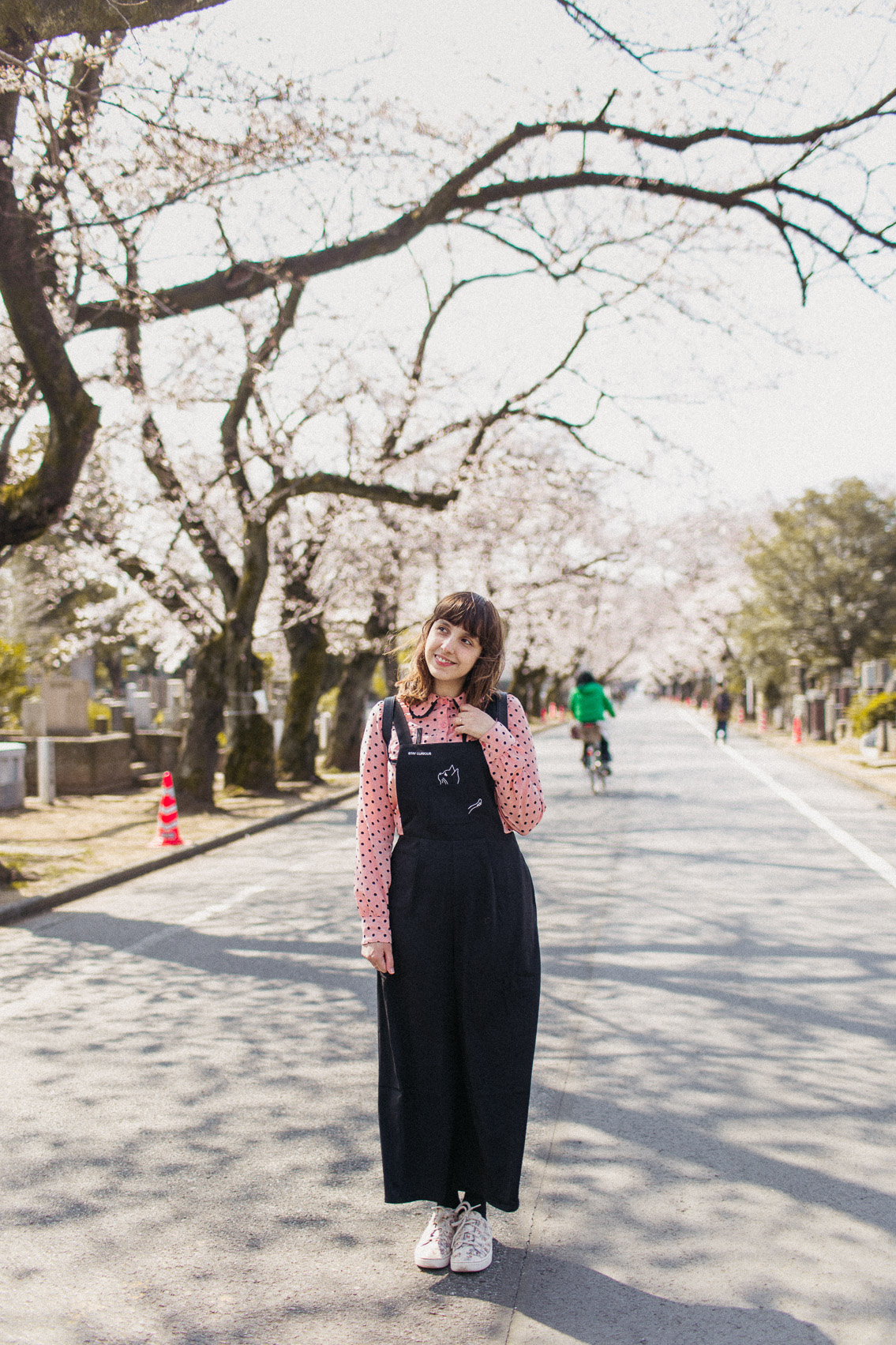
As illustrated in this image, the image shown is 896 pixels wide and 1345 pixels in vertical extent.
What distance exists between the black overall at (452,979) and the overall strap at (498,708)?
15cm

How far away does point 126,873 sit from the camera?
35.8 feet

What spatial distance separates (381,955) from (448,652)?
853mm

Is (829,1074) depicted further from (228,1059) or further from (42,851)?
(42,851)

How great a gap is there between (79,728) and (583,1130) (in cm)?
1764

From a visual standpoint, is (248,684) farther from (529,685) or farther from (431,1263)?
(529,685)

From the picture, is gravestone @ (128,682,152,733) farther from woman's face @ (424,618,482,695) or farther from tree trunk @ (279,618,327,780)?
woman's face @ (424,618,482,695)

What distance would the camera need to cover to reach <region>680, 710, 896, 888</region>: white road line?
10.3m

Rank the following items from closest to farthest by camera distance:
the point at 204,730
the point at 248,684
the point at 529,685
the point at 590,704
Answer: the point at 204,730 → the point at 248,684 → the point at 590,704 → the point at 529,685

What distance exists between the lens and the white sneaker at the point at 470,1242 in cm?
327

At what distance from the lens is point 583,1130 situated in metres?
4.39

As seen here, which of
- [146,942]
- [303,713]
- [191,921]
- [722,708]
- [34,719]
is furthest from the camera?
[722,708]

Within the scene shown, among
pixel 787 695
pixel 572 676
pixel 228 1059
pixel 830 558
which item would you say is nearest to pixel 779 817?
pixel 228 1059

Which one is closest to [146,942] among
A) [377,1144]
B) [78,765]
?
[377,1144]

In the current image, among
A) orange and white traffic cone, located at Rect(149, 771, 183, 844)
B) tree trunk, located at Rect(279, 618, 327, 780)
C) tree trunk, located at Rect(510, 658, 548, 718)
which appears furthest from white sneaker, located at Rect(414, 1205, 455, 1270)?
tree trunk, located at Rect(510, 658, 548, 718)
